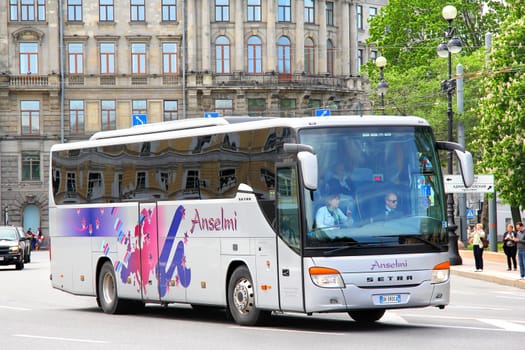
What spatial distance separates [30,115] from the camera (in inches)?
3408

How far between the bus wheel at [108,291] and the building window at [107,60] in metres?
64.5

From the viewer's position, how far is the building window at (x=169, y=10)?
88.4m

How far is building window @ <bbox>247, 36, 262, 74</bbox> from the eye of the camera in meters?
88.2

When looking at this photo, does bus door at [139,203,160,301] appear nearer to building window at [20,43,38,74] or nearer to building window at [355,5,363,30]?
building window at [20,43,38,74]

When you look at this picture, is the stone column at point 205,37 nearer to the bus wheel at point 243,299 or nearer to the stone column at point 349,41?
the stone column at point 349,41

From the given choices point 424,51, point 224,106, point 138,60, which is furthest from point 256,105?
point 424,51

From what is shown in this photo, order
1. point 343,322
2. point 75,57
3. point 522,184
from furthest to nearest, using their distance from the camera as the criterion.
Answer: point 75,57 → point 522,184 → point 343,322

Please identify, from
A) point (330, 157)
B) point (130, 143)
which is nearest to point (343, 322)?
point (330, 157)

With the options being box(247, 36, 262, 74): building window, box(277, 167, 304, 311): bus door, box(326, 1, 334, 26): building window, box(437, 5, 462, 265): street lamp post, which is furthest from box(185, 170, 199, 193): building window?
box(326, 1, 334, 26): building window

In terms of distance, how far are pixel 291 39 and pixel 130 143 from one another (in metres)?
67.3

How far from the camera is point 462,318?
67.0 ft

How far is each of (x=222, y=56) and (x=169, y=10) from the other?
15.7ft

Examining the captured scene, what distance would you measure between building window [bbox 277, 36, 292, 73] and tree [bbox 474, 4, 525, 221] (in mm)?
37176

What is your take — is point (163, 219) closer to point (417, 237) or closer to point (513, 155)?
point (417, 237)
